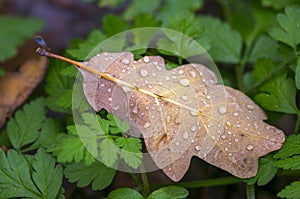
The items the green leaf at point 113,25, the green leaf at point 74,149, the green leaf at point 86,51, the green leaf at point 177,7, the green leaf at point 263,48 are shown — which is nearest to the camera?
the green leaf at point 74,149

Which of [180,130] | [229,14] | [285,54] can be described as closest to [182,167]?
[180,130]

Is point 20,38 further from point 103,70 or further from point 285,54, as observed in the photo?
point 285,54

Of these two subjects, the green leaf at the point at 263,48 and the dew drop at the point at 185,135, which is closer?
the dew drop at the point at 185,135

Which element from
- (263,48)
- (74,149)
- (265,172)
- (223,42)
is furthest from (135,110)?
(263,48)

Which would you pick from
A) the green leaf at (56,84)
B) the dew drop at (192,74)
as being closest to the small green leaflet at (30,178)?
the green leaf at (56,84)

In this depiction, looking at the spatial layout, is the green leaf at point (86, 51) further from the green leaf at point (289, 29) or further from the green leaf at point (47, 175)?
the green leaf at point (289, 29)

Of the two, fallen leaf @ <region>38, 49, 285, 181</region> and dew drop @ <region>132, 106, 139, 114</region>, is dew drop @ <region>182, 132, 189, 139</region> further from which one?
dew drop @ <region>132, 106, 139, 114</region>

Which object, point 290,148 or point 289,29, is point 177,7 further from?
point 290,148
